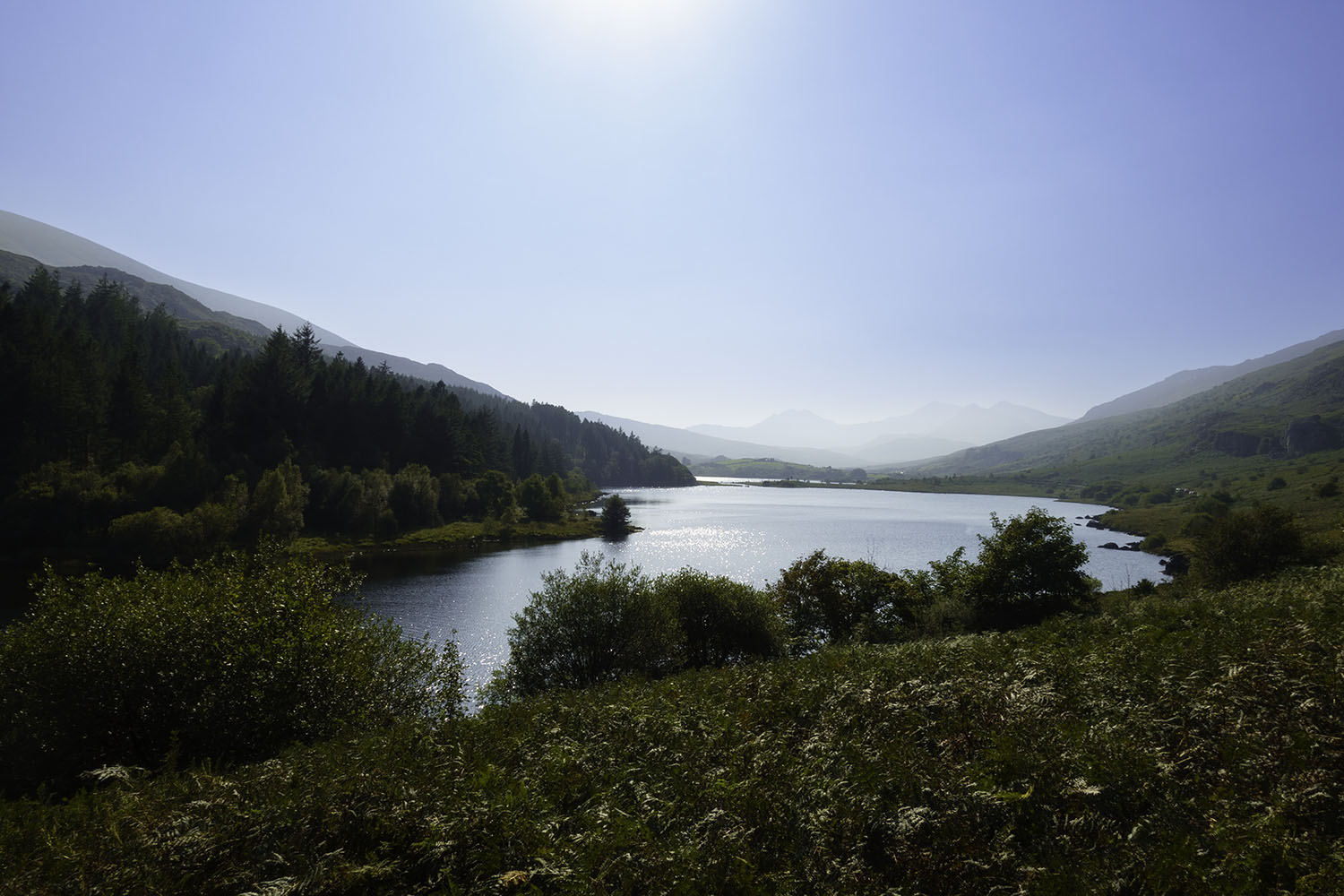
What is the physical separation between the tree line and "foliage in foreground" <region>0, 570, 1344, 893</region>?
79.2 meters

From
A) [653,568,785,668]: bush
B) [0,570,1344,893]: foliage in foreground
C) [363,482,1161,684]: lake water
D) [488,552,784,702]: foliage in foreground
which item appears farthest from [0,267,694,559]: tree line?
[0,570,1344,893]: foliage in foreground

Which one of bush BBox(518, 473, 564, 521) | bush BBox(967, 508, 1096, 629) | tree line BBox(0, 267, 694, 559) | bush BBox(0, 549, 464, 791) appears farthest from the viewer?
bush BBox(518, 473, 564, 521)

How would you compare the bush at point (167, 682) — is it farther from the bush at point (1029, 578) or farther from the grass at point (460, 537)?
the grass at point (460, 537)

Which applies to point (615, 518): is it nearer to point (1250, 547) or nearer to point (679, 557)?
point (679, 557)

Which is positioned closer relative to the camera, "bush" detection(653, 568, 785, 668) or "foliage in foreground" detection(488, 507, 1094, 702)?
"foliage in foreground" detection(488, 507, 1094, 702)

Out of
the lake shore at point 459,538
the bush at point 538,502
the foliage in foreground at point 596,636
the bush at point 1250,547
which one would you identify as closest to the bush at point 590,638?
the foliage in foreground at point 596,636

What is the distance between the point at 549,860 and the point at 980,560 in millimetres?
41660

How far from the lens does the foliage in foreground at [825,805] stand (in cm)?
642

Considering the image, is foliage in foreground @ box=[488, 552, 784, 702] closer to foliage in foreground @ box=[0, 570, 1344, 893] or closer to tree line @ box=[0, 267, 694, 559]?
foliage in foreground @ box=[0, 570, 1344, 893]

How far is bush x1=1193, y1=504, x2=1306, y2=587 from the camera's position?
124ft

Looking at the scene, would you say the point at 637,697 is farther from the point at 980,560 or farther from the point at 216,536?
the point at 216,536

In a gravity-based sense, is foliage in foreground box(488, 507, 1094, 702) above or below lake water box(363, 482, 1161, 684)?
above

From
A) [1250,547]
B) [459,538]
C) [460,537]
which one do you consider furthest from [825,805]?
[460,537]

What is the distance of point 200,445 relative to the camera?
8806 cm
